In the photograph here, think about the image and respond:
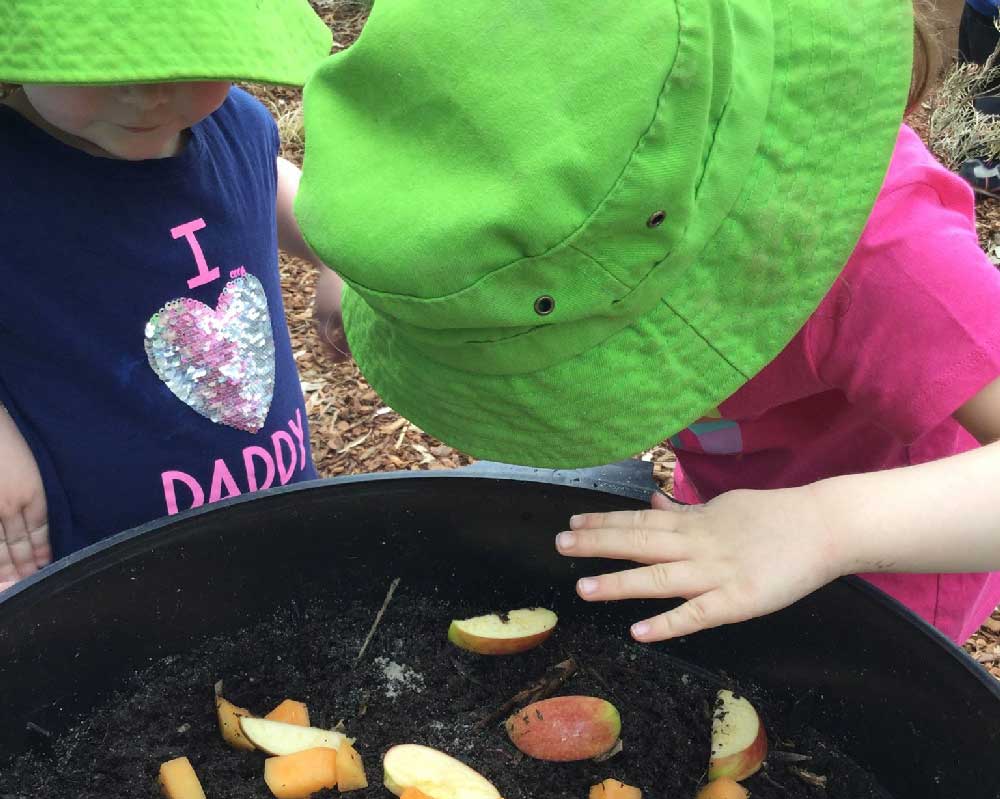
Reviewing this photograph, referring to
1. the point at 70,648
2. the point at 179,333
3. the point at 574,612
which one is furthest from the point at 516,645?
the point at 179,333

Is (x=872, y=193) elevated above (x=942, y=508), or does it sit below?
above

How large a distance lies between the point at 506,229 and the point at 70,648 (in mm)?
656

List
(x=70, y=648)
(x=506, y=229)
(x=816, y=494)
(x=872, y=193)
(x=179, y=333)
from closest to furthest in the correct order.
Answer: (x=506, y=229) → (x=872, y=193) → (x=816, y=494) → (x=70, y=648) → (x=179, y=333)

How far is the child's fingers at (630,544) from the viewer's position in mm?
804

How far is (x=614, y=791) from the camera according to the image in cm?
91

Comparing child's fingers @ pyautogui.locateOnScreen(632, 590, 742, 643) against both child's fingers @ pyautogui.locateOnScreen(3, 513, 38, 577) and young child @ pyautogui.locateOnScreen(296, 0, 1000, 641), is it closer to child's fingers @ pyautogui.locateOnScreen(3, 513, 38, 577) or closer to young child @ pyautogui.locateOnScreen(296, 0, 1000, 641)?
young child @ pyautogui.locateOnScreen(296, 0, 1000, 641)

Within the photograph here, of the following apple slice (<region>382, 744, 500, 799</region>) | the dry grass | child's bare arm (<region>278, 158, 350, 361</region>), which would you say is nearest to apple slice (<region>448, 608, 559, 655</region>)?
apple slice (<region>382, 744, 500, 799</region>)

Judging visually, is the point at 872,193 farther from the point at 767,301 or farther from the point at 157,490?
the point at 157,490

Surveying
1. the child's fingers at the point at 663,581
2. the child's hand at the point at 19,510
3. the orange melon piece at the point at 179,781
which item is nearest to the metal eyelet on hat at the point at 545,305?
the child's fingers at the point at 663,581

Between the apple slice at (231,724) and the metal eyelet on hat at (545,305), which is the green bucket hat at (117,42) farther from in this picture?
the apple slice at (231,724)

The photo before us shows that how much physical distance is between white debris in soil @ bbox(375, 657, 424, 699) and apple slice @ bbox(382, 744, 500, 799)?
0.08m

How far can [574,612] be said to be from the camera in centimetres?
106

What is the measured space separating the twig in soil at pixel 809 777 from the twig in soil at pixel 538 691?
0.24 metres

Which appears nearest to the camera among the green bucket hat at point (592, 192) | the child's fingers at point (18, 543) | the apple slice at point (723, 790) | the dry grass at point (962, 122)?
the green bucket hat at point (592, 192)
